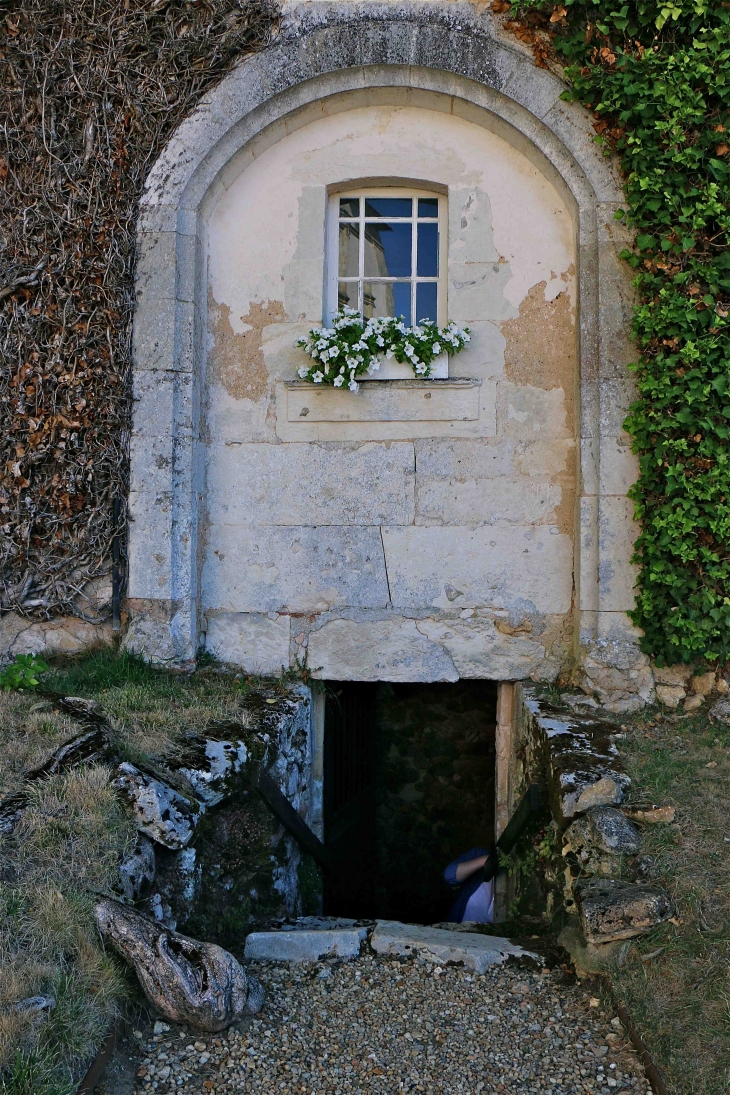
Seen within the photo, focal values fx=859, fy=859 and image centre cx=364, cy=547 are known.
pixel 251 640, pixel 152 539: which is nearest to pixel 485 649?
pixel 251 640

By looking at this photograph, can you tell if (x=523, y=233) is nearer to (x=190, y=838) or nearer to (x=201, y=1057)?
(x=190, y=838)

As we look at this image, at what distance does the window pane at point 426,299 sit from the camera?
538 cm

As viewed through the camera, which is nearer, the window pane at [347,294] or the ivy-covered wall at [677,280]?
the ivy-covered wall at [677,280]

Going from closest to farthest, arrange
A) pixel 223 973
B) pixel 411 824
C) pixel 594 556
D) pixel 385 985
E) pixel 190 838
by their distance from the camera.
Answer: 1. pixel 223 973
2. pixel 385 985
3. pixel 190 838
4. pixel 594 556
5. pixel 411 824

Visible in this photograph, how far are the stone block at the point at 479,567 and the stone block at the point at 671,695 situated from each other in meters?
0.72

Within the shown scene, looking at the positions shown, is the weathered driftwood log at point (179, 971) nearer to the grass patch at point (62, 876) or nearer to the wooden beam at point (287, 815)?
the grass patch at point (62, 876)

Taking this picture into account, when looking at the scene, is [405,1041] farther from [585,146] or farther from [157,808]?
[585,146]

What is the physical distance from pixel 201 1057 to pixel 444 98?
5.00m

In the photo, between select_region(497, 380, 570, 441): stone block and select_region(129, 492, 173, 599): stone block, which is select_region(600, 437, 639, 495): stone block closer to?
select_region(497, 380, 570, 441): stone block

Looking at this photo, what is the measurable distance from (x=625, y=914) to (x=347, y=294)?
154 inches

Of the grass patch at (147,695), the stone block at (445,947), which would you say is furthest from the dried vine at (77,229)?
the stone block at (445,947)

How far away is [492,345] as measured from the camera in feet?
16.8

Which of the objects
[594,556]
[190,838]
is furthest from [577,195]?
[190,838]

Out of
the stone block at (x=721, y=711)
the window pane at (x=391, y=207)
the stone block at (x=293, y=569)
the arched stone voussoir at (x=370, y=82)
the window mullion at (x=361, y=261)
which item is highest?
the arched stone voussoir at (x=370, y=82)
